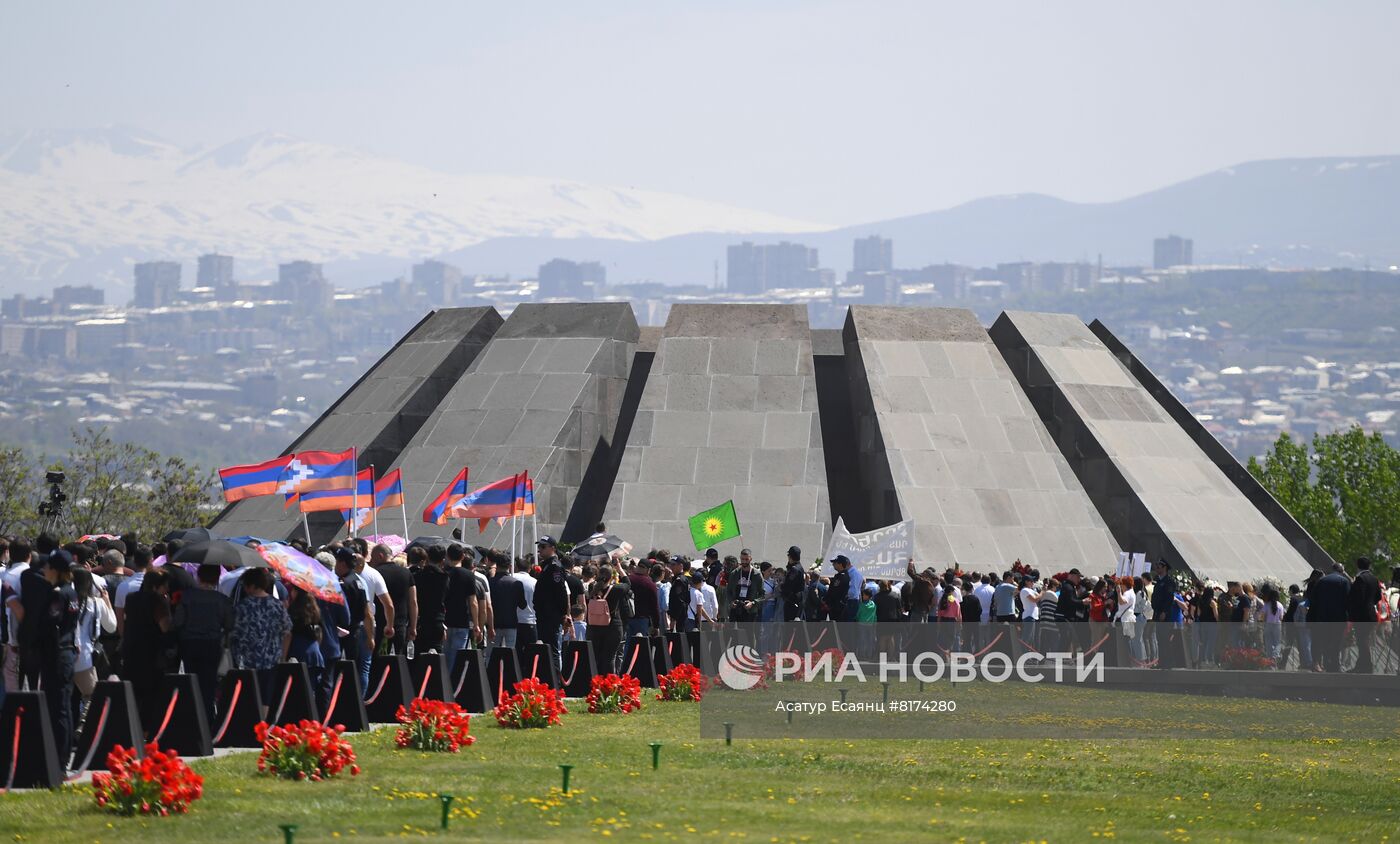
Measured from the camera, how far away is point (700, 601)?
2892 cm

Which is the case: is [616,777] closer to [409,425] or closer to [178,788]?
[178,788]

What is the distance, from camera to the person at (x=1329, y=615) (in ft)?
83.9

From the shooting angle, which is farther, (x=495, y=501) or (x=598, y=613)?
(x=495, y=501)

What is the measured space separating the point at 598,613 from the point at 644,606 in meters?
2.94

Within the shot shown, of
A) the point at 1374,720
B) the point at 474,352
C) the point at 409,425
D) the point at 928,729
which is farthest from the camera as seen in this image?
the point at 474,352

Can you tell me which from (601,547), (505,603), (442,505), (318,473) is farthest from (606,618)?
(601,547)

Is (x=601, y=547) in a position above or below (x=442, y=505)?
below

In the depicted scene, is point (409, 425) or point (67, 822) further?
point (409, 425)

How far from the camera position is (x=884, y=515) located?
4172 centimetres

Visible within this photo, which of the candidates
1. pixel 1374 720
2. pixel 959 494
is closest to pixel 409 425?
pixel 959 494

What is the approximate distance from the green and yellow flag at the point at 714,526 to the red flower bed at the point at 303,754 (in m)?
19.1

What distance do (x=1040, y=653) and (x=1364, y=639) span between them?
4490 mm

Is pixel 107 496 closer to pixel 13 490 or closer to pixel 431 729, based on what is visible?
pixel 13 490

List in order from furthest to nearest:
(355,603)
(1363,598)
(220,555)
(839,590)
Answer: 1. (839,590)
2. (1363,598)
3. (355,603)
4. (220,555)
